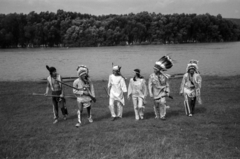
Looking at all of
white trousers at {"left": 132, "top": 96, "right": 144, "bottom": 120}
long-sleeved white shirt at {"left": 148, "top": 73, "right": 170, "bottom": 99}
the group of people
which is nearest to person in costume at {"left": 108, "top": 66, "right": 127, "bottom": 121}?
the group of people

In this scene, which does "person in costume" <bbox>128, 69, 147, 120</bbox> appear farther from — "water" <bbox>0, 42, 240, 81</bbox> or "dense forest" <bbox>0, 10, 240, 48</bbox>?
"dense forest" <bbox>0, 10, 240, 48</bbox>

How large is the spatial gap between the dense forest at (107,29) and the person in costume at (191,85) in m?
89.5

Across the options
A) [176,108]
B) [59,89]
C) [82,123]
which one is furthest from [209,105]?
[59,89]

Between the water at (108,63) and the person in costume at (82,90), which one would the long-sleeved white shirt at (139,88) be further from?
the water at (108,63)

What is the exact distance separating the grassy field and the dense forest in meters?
88.9

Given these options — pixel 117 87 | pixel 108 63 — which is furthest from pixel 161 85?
pixel 108 63

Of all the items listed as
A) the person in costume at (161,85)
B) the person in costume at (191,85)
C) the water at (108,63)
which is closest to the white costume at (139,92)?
the person in costume at (161,85)

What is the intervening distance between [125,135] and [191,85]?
4.31m

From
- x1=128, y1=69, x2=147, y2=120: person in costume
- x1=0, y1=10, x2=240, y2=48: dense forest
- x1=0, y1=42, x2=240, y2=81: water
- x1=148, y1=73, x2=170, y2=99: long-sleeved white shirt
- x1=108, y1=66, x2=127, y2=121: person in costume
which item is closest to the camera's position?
x1=148, y1=73, x2=170, y2=99: long-sleeved white shirt

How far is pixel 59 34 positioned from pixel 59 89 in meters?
103

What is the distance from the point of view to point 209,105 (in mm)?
12453

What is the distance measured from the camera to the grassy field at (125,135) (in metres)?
6.87

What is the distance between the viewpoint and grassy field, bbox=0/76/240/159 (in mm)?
6871

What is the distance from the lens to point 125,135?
826cm
